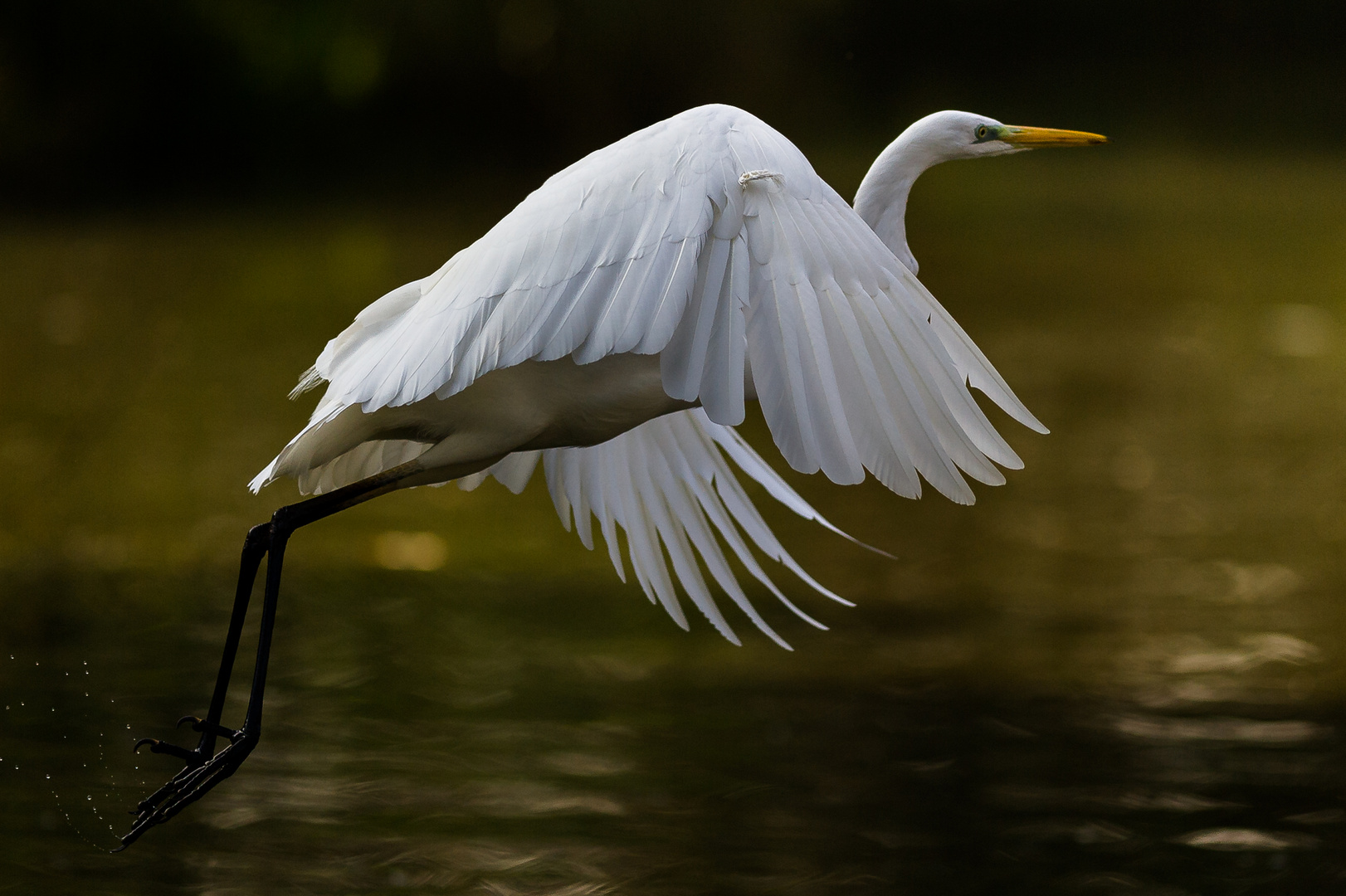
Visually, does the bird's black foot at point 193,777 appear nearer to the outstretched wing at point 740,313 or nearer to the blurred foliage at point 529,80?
the outstretched wing at point 740,313

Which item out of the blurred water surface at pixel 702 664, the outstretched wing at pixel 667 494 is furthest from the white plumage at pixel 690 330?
the blurred water surface at pixel 702 664

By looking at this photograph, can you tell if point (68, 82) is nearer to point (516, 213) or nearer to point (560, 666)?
point (560, 666)

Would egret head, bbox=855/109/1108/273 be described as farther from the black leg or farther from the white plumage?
the black leg

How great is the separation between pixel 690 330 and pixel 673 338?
0.02 meters

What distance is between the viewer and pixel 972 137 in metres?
2.92

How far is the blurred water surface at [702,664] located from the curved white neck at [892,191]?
117cm

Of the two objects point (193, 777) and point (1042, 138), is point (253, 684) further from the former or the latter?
point (1042, 138)

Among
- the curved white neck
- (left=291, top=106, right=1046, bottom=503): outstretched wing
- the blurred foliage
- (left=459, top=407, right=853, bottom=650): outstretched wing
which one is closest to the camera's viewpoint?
(left=291, top=106, right=1046, bottom=503): outstretched wing

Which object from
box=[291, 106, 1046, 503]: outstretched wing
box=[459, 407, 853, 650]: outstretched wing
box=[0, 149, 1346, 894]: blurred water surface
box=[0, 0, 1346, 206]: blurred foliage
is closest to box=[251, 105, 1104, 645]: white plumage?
box=[291, 106, 1046, 503]: outstretched wing

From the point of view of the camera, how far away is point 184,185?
12836 mm

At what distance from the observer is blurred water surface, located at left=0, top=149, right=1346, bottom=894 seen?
327 centimetres

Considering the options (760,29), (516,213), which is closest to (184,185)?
(760,29)

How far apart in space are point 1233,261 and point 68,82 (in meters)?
8.21

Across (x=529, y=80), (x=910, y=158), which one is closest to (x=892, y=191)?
A: (x=910, y=158)
